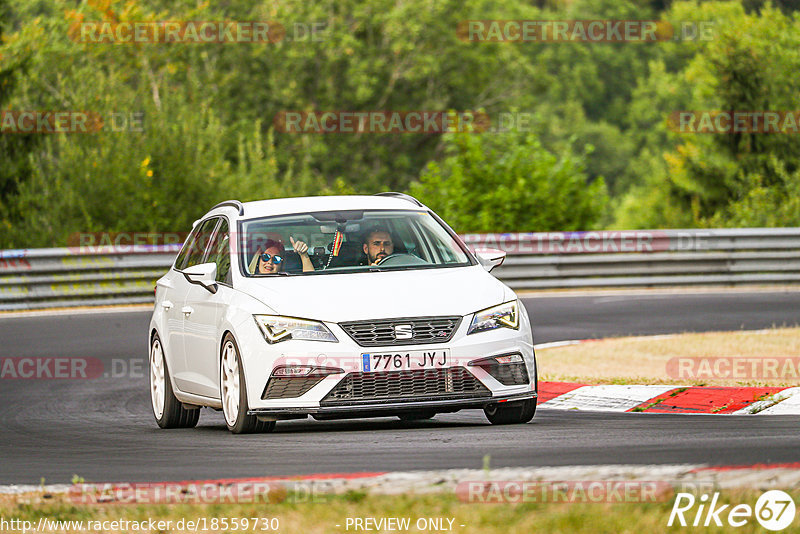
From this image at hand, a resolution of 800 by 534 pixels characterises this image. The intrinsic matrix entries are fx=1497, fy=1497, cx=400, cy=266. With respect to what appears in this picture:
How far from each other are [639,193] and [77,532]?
6942 cm

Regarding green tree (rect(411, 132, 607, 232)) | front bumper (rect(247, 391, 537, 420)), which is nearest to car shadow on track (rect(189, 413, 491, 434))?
front bumper (rect(247, 391, 537, 420))

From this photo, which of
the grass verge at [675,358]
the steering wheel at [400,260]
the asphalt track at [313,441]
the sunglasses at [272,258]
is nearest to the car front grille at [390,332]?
the asphalt track at [313,441]

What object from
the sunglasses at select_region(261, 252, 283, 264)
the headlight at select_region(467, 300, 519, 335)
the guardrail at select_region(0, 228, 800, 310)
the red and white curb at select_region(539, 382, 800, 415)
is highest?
the sunglasses at select_region(261, 252, 283, 264)

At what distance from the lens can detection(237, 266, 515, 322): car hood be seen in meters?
9.16

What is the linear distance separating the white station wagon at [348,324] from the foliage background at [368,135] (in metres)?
17.3

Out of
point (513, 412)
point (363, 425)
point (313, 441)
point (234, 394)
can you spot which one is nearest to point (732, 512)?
point (313, 441)

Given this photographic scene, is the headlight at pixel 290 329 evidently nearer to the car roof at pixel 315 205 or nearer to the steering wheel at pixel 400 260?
the steering wheel at pixel 400 260

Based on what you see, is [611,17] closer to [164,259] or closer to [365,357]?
[164,259]

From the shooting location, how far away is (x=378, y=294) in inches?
367

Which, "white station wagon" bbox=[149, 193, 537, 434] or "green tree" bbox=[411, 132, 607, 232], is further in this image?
"green tree" bbox=[411, 132, 607, 232]

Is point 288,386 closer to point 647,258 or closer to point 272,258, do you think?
point 272,258

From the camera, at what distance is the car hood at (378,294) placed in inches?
360

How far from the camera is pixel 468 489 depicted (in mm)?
6227

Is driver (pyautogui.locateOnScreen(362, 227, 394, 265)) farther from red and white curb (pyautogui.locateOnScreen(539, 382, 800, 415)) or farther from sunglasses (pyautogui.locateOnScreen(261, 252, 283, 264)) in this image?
red and white curb (pyautogui.locateOnScreen(539, 382, 800, 415))
